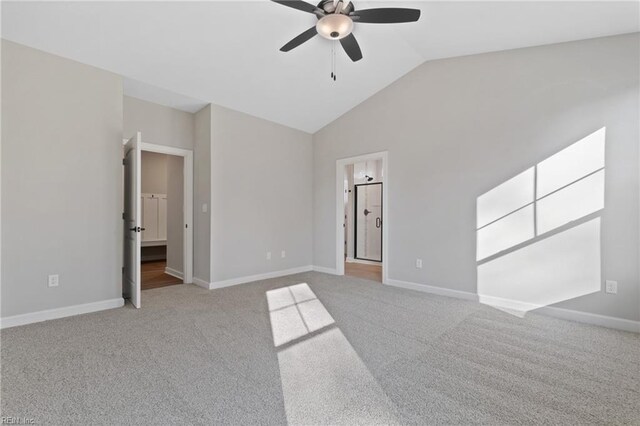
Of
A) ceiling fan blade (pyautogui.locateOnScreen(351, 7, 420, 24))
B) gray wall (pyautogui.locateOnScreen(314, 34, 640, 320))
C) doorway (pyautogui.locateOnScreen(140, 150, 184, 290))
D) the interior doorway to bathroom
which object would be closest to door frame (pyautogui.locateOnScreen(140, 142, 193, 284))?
doorway (pyautogui.locateOnScreen(140, 150, 184, 290))

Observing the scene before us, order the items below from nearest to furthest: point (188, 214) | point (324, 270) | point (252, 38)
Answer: point (252, 38) < point (188, 214) < point (324, 270)

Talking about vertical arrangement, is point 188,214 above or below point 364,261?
above

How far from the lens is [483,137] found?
144 inches

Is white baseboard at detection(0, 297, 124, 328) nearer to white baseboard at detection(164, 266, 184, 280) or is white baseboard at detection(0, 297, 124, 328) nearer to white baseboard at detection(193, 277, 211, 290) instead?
white baseboard at detection(193, 277, 211, 290)

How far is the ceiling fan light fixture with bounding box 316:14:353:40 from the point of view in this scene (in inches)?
93.2

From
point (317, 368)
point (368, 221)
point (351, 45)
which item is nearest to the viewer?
point (317, 368)

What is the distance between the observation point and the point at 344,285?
14.6 feet

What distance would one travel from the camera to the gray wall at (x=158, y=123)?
4.00 meters

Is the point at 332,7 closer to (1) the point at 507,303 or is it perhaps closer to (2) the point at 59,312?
(1) the point at 507,303

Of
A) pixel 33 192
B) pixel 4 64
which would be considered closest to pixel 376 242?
pixel 33 192

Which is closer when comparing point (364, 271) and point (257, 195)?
point (257, 195)

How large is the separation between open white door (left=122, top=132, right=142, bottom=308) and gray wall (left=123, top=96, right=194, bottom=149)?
45 cm

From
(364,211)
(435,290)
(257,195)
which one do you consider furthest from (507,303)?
(364,211)

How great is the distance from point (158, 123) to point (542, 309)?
18.4 ft
